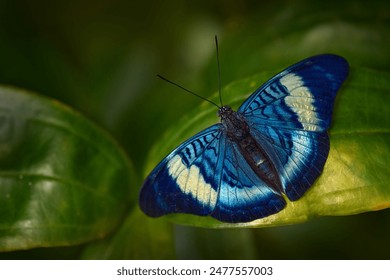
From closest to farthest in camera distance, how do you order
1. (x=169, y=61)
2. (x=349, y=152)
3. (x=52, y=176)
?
(x=349, y=152) → (x=52, y=176) → (x=169, y=61)

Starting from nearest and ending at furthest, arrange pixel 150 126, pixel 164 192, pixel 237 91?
pixel 164 192 < pixel 237 91 < pixel 150 126

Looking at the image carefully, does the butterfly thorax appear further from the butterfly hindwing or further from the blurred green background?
the blurred green background

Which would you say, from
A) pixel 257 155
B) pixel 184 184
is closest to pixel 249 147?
pixel 257 155

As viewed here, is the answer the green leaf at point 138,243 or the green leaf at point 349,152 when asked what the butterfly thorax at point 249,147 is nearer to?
the green leaf at point 349,152

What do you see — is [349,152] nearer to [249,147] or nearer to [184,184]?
[249,147]

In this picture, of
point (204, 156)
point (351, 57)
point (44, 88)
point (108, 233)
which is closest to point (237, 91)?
point (204, 156)

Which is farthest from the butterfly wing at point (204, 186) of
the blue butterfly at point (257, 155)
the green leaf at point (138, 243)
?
the green leaf at point (138, 243)

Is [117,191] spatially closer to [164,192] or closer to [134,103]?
[164,192]
